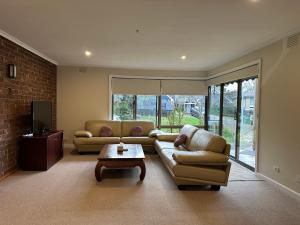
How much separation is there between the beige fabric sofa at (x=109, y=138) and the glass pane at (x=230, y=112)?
6.32 feet

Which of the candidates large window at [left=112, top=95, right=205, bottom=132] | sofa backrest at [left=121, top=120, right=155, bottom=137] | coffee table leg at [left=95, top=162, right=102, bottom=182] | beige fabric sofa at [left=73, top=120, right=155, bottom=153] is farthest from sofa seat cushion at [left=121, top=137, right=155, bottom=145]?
coffee table leg at [left=95, top=162, right=102, bottom=182]

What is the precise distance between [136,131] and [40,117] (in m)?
2.52

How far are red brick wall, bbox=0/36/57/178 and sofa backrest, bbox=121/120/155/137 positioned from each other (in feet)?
7.51

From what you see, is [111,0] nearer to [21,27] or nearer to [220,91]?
[21,27]

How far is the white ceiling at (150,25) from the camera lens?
100 inches

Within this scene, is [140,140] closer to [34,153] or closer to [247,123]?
[34,153]

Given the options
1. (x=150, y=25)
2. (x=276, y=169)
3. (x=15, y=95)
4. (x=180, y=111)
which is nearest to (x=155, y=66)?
(x=180, y=111)

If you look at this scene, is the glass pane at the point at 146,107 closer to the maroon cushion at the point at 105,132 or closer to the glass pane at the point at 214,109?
the maroon cushion at the point at 105,132

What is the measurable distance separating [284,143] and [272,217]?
4.38ft

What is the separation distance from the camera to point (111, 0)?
95.2 inches

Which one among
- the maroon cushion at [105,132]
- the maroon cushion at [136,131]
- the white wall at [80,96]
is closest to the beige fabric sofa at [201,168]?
the maroon cushion at [136,131]

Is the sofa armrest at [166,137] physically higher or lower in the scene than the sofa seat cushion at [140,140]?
higher

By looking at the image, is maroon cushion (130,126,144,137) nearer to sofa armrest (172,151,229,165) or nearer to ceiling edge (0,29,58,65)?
ceiling edge (0,29,58,65)

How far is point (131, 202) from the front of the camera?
2.98 m
